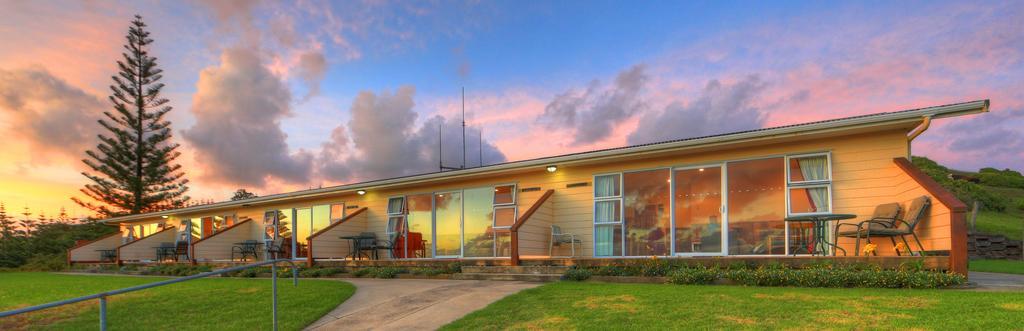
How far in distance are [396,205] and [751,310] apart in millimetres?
10521

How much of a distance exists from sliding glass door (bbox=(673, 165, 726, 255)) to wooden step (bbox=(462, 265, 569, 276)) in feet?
7.97

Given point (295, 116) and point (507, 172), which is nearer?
point (507, 172)

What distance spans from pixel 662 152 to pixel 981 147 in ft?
49.1

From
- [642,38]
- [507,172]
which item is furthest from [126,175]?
[642,38]

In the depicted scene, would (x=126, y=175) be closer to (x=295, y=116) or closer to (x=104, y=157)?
(x=104, y=157)

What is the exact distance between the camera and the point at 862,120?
7.91m

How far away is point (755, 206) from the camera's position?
9781 millimetres

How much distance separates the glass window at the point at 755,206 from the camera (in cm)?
953

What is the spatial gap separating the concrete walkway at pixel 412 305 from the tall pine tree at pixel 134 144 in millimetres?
27441

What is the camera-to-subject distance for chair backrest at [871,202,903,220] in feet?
25.3

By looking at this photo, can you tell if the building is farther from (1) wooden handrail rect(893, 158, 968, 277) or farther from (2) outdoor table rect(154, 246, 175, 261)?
(2) outdoor table rect(154, 246, 175, 261)

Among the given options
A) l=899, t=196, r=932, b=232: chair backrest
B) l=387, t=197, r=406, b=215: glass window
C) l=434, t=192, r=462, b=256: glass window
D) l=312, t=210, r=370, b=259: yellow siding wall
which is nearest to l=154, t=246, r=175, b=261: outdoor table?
l=312, t=210, r=370, b=259: yellow siding wall

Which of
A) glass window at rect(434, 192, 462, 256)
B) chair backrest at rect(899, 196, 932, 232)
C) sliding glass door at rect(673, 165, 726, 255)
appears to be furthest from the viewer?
glass window at rect(434, 192, 462, 256)

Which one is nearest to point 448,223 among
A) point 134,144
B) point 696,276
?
point 696,276
